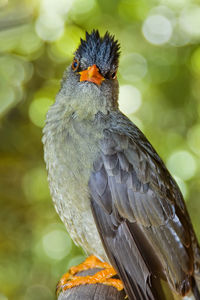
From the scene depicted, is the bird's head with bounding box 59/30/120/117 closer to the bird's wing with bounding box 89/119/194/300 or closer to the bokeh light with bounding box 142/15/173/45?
the bird's wing with bounding box 89/119/194/300

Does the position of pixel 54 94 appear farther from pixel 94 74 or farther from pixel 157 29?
pixel 94 74

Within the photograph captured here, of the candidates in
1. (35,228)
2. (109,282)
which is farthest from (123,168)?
(35,228)

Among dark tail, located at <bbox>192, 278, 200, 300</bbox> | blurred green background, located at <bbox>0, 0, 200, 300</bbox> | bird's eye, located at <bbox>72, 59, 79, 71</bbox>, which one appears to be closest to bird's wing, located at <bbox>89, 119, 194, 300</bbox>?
dark tail, located at <bbox>192, 278, 200, 300</bbox>

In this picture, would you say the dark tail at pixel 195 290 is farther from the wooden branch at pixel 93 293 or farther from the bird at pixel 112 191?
the wooden branch at pixel 93 293

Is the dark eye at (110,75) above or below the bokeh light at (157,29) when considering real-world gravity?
below

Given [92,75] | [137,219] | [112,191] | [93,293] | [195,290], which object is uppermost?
[92,75]

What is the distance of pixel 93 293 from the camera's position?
231 cm

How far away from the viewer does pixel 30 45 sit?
14.6 feet

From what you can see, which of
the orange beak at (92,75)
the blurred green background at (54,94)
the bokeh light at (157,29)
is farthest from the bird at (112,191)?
the bokeh light at (157,29)

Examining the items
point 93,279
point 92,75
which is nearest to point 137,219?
point 93,279

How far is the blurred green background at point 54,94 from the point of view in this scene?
14.4 feet

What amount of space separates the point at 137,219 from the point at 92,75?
0.82 metres

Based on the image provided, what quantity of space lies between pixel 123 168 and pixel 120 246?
0.40m

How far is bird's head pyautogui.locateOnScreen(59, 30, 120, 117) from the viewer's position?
2.60 metres
